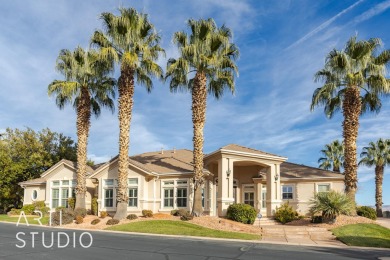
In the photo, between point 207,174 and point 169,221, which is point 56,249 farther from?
point 207,174

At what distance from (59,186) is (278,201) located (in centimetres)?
2028

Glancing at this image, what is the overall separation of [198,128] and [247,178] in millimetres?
8766

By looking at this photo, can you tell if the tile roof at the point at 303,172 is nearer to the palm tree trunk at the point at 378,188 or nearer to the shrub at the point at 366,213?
the shrub at the point at 366,213

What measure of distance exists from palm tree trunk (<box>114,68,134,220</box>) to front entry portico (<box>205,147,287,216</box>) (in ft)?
21.3

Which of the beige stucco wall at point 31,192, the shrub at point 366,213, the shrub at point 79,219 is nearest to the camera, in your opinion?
the shrub at point 79,219

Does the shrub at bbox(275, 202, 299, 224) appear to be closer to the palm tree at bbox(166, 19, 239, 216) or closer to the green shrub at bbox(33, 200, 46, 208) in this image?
the palm tree at bbox(166, 19, 239, 216)

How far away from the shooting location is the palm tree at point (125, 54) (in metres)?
27.4

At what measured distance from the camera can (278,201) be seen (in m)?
29.5

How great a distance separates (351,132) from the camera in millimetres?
26516

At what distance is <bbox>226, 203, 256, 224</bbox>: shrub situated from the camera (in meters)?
25.5

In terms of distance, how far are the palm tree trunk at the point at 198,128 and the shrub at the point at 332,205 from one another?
25.0 ft

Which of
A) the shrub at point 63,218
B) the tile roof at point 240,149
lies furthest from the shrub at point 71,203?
the tile roof at point 240,149

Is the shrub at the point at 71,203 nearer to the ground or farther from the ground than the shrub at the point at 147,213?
farther from the ground

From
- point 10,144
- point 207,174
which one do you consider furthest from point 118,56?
point 10,144
